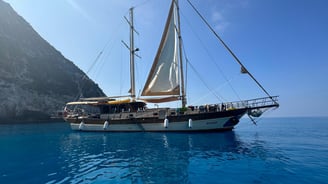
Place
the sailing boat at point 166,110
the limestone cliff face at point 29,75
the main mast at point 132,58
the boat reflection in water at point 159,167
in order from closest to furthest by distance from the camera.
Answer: the boat reflection in water at point 159,167 → the sailing boat at point 166,110 → the main mast at point 132,58 → the limestone cliff face at point 29,75

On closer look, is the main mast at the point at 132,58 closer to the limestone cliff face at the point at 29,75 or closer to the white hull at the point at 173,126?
the white hull at the point at 173,126

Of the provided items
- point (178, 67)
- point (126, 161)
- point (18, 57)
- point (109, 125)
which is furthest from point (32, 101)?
point (126, 161)

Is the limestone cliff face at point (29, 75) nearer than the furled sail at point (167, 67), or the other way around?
the furled sail at point (167, 67)

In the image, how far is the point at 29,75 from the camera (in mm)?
51500

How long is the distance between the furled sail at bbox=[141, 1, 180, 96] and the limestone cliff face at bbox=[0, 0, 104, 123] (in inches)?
1188

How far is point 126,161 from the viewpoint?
8.44 m

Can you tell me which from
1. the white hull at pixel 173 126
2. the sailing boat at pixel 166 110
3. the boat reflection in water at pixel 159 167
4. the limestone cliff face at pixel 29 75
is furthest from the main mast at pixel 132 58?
the limestone cliff face at pixel 29 75

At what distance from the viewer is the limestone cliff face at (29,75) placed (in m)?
44.1

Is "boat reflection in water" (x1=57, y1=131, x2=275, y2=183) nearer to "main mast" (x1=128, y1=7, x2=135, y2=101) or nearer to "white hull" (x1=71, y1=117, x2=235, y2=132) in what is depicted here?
"white hull" (x1=71, y1=117, x2=235, y2=132)

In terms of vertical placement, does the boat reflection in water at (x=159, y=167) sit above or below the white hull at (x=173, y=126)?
below

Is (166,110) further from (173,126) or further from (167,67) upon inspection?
(167,67)

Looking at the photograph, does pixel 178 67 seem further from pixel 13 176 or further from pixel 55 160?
pixel 13 176

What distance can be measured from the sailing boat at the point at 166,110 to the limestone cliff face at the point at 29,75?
2505 centimetres

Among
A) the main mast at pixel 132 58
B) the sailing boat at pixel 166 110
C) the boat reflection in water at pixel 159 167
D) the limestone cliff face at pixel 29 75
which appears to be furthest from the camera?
the limestone cliff face at pixel 29 75
